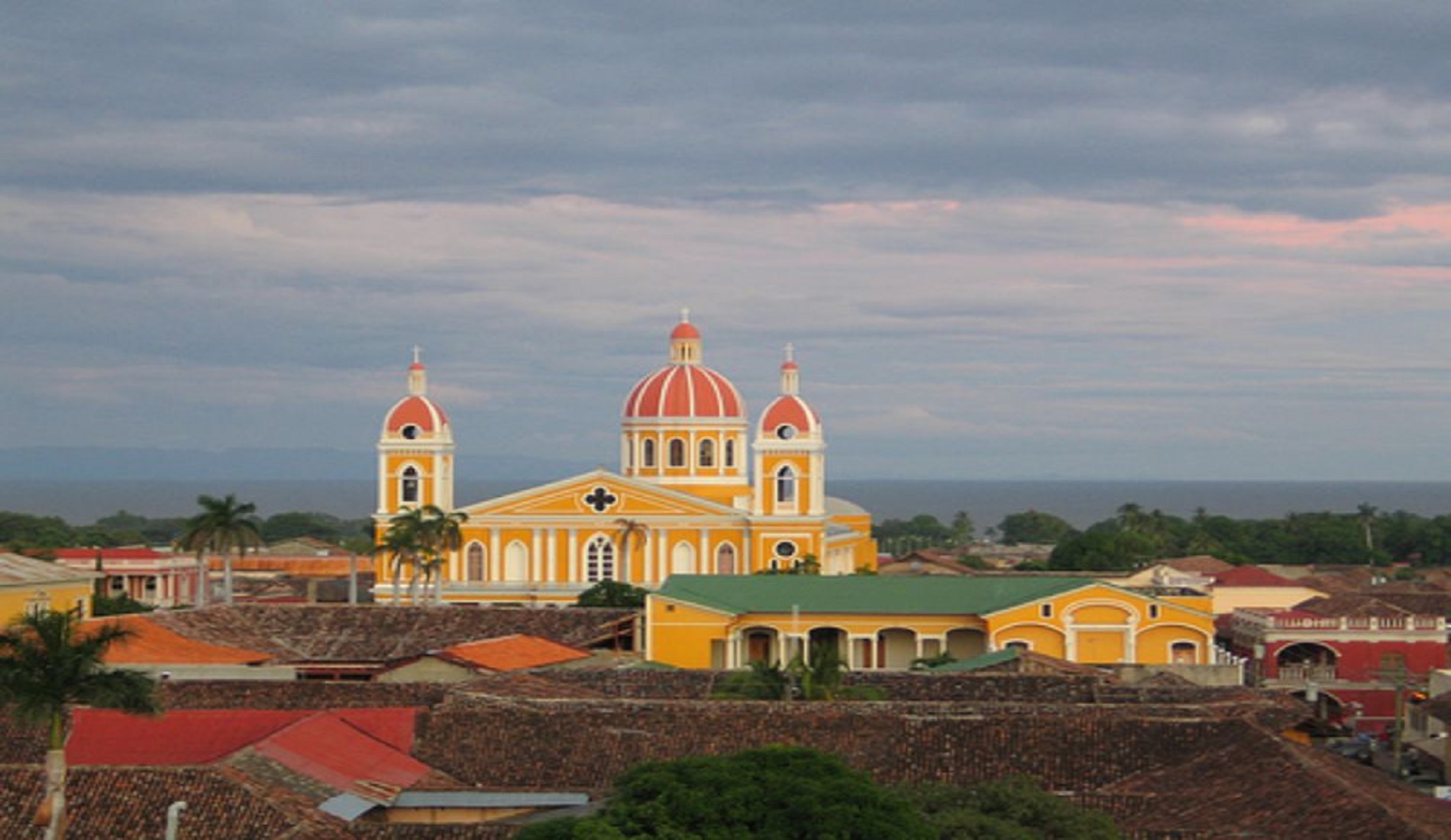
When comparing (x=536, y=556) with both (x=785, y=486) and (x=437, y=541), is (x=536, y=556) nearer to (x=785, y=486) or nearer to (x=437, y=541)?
(x=437, y=541)

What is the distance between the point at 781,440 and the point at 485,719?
44111 mm

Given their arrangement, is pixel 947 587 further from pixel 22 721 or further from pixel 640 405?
pixel 22 721

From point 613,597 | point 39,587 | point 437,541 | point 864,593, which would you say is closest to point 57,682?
point 39,587

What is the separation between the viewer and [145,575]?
304ft

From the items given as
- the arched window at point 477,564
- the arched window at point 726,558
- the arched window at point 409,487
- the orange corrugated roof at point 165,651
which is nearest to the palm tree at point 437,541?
the arched window at point 477,564

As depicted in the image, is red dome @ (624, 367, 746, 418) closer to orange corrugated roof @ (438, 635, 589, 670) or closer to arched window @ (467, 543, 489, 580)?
arched window @ (467, 543, 489, 580)

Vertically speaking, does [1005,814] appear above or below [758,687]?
below

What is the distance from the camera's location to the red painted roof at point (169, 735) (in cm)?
3778

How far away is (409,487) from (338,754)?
50327 mm

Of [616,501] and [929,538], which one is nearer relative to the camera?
[616,501]

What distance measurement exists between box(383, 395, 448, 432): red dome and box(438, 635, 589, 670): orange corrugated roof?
28.2 metres

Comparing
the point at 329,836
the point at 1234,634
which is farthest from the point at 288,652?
the point at 329,836

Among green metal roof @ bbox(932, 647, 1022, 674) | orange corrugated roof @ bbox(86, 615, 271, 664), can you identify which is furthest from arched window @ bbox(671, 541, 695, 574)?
orange corrugated roof @ bbox(86, 615, 271, 664)

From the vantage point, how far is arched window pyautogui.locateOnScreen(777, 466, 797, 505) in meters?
84.5
